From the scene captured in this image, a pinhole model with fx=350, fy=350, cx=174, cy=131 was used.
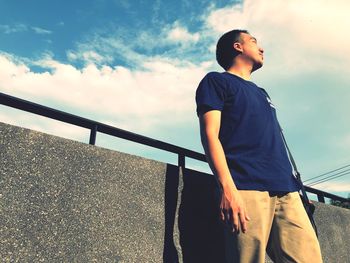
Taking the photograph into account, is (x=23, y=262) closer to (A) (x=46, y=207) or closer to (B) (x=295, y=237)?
(A) (x=46, y=207)

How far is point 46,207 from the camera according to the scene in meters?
1.95

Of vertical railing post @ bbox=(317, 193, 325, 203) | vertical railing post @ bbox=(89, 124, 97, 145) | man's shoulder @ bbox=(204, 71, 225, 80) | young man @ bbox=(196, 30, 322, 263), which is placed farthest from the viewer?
vertical railing post @ bbox=(317, 193, 325, 203)

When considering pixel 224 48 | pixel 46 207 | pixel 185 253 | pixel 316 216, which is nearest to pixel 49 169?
pixel 46 207

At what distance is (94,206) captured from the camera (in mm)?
2148

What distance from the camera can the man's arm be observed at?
1.92 metres

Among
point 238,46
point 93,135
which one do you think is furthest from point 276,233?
point 238,46

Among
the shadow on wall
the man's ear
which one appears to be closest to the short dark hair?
the man's ear

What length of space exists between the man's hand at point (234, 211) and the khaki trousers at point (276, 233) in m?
0.13

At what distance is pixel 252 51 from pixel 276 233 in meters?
1.45

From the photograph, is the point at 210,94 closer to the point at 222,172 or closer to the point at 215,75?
the point at 215,75

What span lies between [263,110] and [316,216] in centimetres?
209

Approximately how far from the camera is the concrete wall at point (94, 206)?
6.11 feet

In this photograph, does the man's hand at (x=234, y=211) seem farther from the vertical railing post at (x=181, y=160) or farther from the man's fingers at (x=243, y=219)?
the vertical railing post at (x=181, y=160)

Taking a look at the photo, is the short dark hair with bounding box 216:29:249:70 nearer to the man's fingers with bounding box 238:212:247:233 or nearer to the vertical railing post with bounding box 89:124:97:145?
the vertical railing post with bounding box 89:124:97:145
